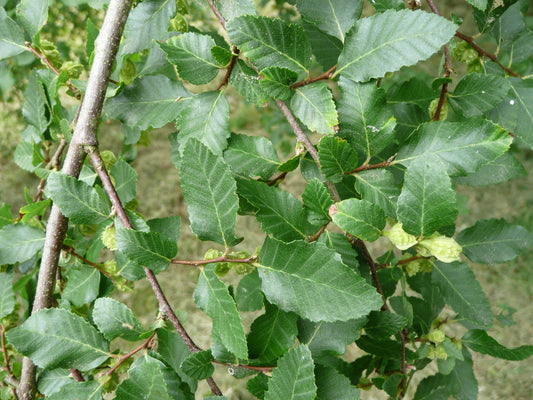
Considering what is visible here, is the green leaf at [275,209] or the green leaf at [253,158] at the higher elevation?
the green leaf at [253,158]

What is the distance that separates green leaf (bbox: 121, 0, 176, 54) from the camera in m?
0.63

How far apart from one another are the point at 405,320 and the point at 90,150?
480 millimetres

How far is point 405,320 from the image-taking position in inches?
23.1

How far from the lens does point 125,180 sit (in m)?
0.73

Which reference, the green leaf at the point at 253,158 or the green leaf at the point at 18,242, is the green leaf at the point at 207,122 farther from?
the green leaf at the point at 18,242

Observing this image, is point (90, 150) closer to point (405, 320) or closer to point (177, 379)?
Result: point (177, 379)

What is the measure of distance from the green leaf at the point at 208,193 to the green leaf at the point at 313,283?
0.17 feet

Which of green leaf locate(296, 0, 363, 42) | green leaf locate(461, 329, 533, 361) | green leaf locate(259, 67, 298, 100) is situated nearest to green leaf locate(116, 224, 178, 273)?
green leaf locate(259, 67, 298, 100)

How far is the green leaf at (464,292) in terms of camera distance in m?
0.71

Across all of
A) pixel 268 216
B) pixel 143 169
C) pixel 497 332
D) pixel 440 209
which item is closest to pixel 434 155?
pixel 440 209

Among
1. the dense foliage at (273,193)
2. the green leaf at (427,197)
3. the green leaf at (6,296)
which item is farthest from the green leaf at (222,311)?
the green leaf at (6,296)

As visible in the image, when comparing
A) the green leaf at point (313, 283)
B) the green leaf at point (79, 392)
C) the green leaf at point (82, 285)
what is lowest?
the green leaf at point (79, 392)

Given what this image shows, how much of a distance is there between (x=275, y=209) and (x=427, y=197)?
0.18m

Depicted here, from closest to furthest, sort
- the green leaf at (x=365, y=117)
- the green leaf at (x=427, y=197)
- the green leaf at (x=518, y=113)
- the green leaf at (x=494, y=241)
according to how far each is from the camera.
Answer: the green leaf at (x=427, y=197) < the green leaf at (x=365, y=117) < the green leaf at (x=518, y=113) < the green leaf at (x=494, y=241)
